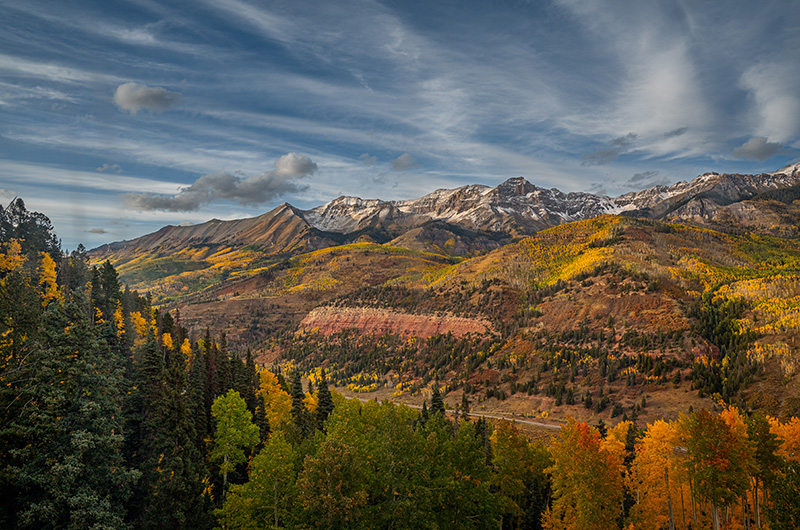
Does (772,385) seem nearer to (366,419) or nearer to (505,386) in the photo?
(505,386)

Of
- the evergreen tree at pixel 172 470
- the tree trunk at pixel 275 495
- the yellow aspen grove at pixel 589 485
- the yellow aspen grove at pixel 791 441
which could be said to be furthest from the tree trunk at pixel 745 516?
the evergreen tree at pixel 172 470

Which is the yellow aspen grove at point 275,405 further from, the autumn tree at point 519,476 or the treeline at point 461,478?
the autumn tree at point 519,476

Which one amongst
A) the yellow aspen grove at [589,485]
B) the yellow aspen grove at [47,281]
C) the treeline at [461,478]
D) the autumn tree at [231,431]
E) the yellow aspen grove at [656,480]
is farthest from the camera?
the yellow aspen grove at [47,281]

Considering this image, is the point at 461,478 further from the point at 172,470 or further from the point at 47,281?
the point at 47,281

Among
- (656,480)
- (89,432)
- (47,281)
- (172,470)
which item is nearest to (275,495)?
(172,470)

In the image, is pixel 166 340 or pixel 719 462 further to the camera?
pixel 166 340

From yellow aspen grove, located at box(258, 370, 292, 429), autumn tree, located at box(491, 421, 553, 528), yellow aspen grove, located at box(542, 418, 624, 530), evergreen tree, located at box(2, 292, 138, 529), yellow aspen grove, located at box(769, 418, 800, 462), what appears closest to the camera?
evergreen tree, located at box(2, 292, 138, 529)

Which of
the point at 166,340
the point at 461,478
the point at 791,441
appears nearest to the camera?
the point at 461,478

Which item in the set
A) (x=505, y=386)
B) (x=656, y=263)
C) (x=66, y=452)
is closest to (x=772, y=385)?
(x=505, y=386)

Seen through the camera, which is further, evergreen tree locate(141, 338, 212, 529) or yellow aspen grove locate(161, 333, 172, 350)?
yellow aspen grove locate(161, 333, 172, 350)

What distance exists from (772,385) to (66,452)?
131243 mm

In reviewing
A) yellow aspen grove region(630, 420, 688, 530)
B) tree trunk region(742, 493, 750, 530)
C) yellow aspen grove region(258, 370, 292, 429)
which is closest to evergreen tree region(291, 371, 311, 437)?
yellow aspen grove region(258, 370, 292, 429)

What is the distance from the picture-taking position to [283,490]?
34656mm

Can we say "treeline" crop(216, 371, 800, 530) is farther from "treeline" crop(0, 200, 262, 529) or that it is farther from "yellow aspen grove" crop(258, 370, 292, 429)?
"yellow aspen grove" crop(258, 370, 292, 429)
